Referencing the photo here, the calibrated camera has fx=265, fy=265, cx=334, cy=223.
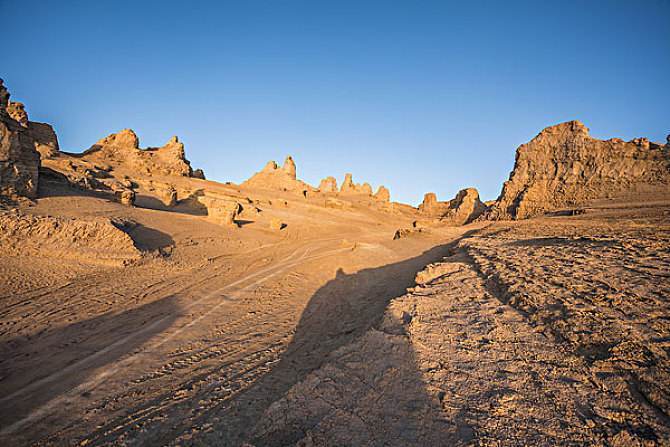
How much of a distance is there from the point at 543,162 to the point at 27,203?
35.6 m

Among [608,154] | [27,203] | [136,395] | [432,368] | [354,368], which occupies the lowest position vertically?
[136,395]

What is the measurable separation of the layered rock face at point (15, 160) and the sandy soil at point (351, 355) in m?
4.29

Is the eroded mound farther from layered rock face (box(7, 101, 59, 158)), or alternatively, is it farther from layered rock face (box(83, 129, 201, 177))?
layered rock face (box(83, 129, 201, 177))

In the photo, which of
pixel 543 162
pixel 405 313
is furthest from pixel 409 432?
pixel 543 162

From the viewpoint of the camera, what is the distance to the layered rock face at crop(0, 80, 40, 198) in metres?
9.89

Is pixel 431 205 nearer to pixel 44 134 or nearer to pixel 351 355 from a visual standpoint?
pixel 351 355

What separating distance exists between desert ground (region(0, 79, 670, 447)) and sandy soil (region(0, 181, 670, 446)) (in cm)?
3

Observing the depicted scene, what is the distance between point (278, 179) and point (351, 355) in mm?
49350

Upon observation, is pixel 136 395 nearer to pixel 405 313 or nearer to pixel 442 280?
pixel 405 313

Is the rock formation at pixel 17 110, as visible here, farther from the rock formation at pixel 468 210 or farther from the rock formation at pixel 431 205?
the rock formation at pixel 431 205

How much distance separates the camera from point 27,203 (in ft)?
33.0

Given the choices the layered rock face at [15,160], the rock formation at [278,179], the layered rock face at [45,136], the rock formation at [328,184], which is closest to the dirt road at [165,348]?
the layered rock face at [15,160]

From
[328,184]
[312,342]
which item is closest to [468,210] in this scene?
[328,184]

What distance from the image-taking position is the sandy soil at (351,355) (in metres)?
2.42
